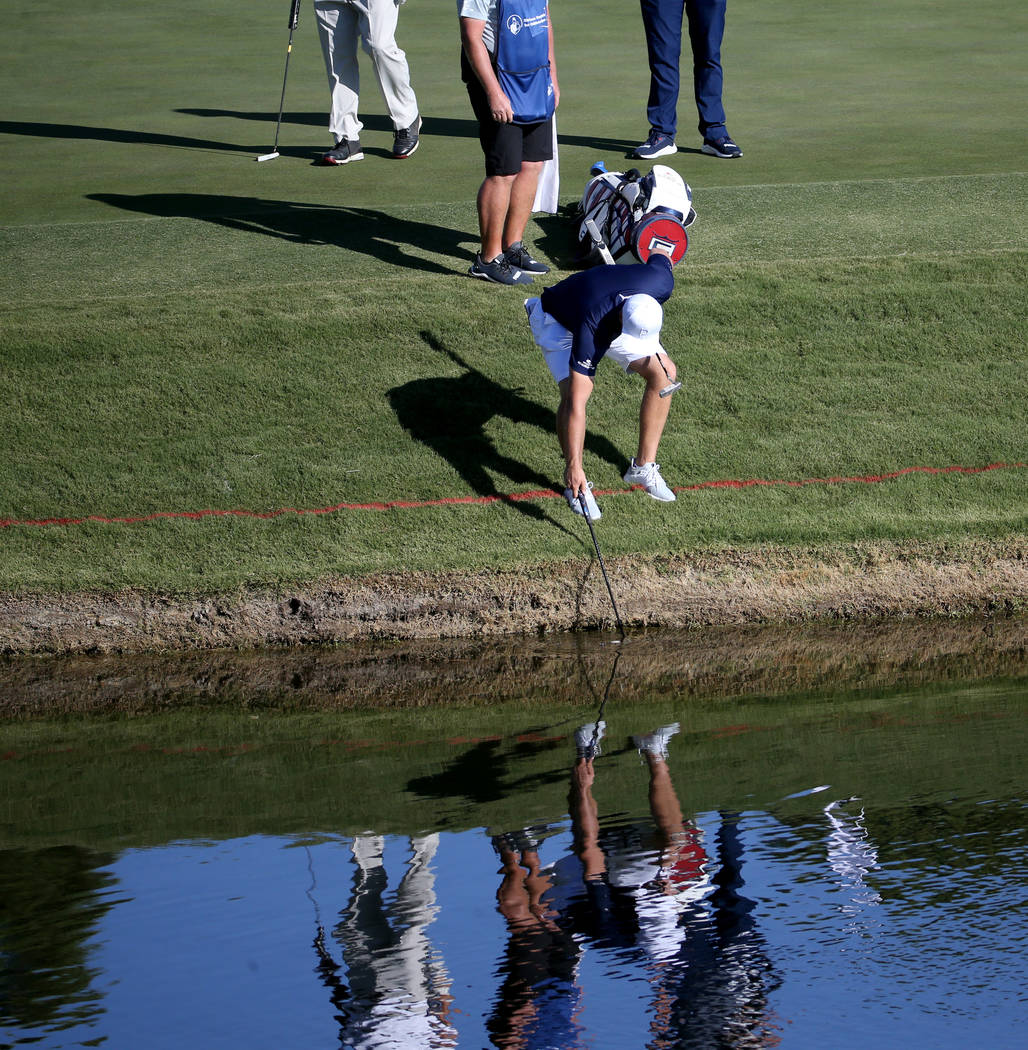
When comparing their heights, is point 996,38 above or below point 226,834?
above

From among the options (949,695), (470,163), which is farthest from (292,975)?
(470,163)

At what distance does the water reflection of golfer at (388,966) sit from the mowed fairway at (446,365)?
2469mm

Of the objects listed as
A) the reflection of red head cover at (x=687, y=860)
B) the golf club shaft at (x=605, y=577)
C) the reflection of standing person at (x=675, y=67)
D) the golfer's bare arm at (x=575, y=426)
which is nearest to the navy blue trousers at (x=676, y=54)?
the reflection of standing person at (x=675, y=67)

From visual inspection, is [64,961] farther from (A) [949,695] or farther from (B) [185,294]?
(B) [185,294]

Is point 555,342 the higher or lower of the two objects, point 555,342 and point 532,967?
the higher

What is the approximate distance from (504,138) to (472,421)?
1.53 meters

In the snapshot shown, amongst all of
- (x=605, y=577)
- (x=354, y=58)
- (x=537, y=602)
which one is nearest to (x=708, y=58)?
(x=354, y=58)

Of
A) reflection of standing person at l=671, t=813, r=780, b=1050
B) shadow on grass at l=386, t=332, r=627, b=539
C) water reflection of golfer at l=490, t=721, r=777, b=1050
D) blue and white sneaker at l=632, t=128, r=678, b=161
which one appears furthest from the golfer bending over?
blue and white sneaker at l=632, t=128, r=678, b=161

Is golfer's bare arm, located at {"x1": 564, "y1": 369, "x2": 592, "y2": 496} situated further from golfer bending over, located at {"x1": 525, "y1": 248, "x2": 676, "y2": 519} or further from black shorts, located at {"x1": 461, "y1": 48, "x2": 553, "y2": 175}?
black shorts, located at {"x1": 461, "y1": 48, "x2": 553, "y2": 175}

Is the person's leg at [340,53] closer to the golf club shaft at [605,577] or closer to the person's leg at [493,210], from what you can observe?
the person's leg at [493,210]

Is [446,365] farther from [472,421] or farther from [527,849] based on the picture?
[527,849]

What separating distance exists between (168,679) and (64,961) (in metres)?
2.27

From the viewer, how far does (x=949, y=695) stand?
5.30m

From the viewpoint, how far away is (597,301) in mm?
6074
